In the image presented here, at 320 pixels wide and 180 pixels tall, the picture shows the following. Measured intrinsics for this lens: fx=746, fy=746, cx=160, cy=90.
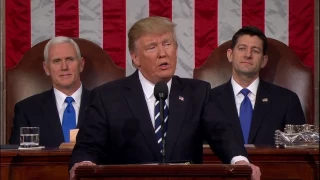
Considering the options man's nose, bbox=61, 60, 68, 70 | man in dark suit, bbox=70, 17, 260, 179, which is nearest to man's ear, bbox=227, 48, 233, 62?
man's nose, bbox=61, 60, 68, 70

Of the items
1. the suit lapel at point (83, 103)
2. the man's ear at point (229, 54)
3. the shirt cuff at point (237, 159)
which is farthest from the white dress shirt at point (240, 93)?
the shirt cuff at point (237, 159)

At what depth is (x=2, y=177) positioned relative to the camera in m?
3.87

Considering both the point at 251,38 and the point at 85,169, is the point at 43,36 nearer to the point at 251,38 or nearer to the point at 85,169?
the point at 251,38

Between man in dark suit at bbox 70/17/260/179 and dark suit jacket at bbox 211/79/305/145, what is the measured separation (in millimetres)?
1265

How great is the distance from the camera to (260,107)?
4902 millimetres

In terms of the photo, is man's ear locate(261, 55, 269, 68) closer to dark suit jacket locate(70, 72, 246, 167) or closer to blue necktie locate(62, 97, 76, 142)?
blue necktie locate(62, 97, 76, 142)

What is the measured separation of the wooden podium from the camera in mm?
2723

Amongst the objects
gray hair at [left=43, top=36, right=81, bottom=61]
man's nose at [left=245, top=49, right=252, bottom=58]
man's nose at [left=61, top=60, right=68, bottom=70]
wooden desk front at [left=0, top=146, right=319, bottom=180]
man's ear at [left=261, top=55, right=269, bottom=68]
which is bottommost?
wooden desk front at [left=0, top=146, right=319, bottom=180]

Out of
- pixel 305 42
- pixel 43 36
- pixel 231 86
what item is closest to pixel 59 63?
pixel 43 36

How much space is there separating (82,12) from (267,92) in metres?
1.68

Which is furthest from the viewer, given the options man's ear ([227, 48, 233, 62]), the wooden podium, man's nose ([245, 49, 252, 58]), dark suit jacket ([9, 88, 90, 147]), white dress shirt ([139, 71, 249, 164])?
man's ear ([227, 48, 233, 62])

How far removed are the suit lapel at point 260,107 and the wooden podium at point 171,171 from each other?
203 centimetres

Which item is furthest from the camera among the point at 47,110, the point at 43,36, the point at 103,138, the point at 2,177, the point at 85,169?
the point at 43,36

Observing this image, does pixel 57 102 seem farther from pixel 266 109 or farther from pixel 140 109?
pixel 140 109
